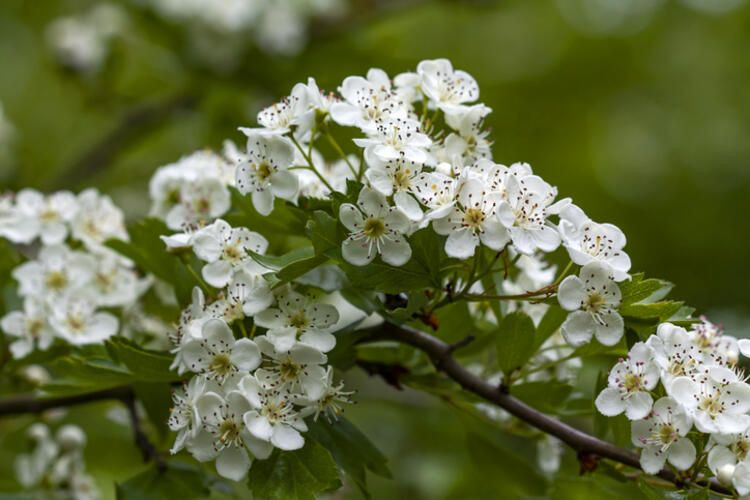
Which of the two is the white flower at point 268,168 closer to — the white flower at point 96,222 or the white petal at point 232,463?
the white petal at point 232,463

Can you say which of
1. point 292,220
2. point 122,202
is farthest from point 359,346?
point 122,202

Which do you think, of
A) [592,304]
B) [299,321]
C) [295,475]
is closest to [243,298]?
[299,321]

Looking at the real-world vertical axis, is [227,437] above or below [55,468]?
above

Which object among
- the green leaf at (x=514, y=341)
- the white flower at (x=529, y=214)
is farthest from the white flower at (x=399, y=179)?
the green leaf at (x=514, y=341)

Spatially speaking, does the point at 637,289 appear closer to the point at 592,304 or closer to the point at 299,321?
the point at 592,304

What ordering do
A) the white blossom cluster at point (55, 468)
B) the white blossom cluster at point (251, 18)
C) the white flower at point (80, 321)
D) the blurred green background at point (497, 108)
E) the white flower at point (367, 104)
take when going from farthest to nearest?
the white blossom cluster at point (251, 18) < the blurred green background at point (497, 108) < the white blossom cluster at point (55, 468) < the white flower at point (80, 321) < the white flower at point (367, 104)

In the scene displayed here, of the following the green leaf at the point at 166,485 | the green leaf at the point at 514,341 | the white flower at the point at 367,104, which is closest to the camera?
the white flower at the point at 367,104

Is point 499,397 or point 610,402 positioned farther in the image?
point 499,397
